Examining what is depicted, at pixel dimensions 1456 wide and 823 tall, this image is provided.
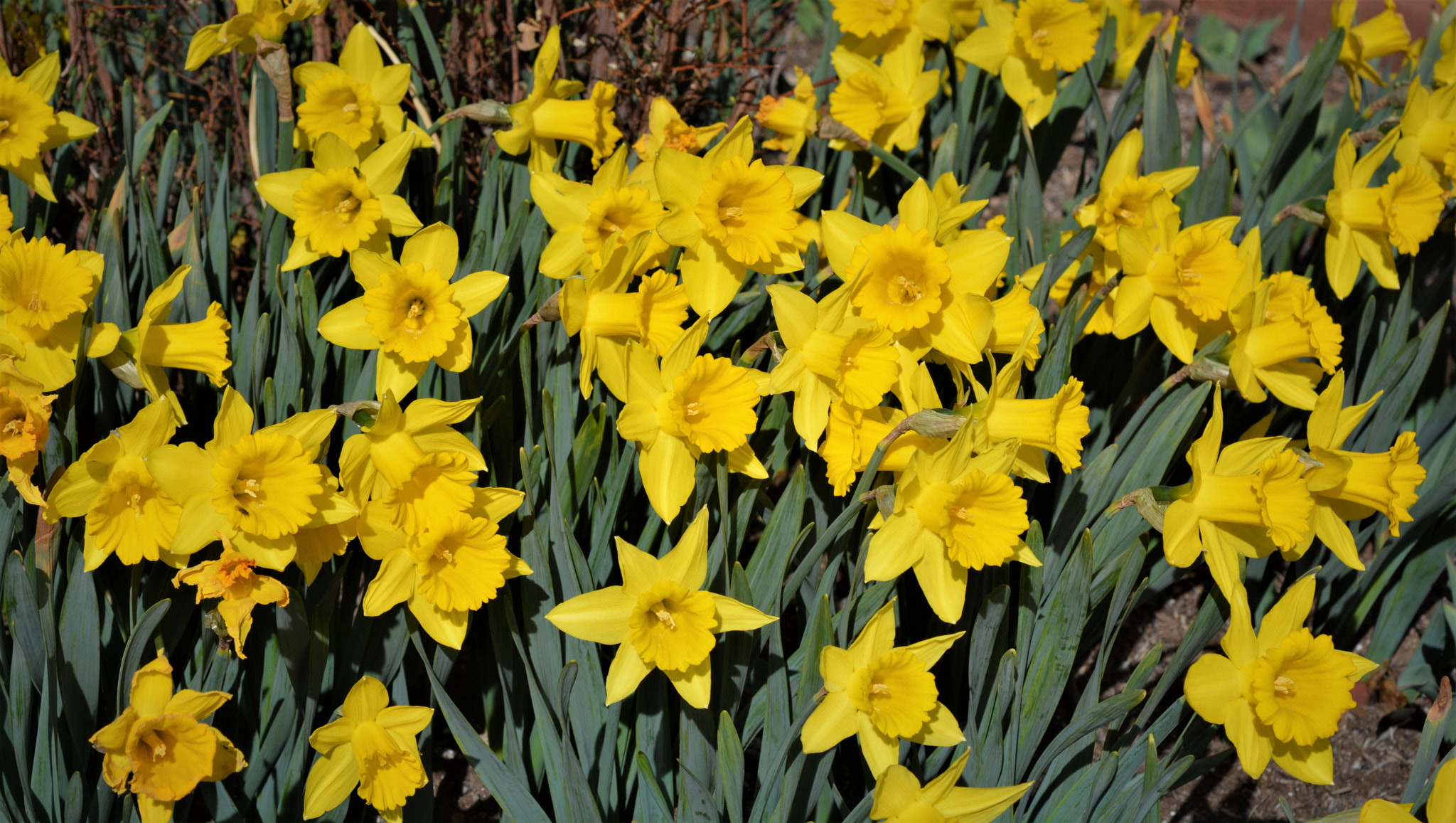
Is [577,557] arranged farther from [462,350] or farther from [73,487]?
[73,487]

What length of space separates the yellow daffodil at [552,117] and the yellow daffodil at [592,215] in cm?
23

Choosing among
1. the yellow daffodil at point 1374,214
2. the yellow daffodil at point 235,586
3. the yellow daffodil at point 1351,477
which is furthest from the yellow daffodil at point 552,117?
the yellow daffodil at point 1374,214

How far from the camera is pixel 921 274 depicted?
54.4 inches

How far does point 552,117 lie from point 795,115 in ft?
1.64

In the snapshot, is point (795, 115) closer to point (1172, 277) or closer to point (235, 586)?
point (1172, 277)

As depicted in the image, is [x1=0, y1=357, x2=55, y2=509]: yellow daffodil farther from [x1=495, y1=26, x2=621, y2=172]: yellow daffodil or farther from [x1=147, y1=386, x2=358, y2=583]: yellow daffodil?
[x1=495, y1=26, x2=621, y2=172]: yellow daffodil

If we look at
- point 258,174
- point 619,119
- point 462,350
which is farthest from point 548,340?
point 619,119

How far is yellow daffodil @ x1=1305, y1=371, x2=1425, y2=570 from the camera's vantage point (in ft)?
4.75

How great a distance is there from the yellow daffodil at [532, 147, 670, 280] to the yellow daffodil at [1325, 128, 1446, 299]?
1.38 m

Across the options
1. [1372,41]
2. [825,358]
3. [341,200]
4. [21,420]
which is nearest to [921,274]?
[825,358]

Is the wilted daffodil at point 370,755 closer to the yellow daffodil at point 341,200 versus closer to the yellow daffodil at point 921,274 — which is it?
the yellow daffodil at point 341,200

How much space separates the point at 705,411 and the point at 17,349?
0.94 m

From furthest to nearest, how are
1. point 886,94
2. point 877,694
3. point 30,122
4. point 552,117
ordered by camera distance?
point 886,94, point 552,117, point 30,122, point 877,694

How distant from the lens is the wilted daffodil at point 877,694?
1.27 meters
